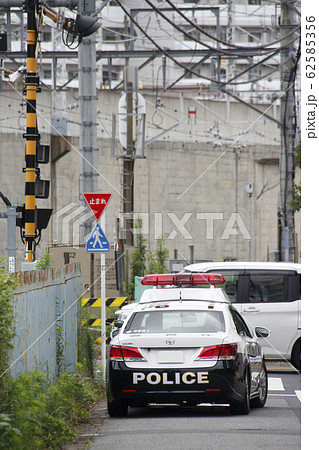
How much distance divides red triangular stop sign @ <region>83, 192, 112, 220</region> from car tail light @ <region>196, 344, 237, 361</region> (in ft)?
14.9

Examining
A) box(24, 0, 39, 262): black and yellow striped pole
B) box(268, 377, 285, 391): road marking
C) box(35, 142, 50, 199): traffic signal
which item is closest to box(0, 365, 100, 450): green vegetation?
box(268, 377, 285, 391): road marking

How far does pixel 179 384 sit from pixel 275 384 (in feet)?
17.3

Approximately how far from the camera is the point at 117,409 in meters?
10.0

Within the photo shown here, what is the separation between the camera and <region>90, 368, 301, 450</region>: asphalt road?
8211 mm

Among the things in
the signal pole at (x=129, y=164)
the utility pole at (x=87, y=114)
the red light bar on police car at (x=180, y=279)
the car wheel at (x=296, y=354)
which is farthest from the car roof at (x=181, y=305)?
the signal pole at (x=129, y=164)

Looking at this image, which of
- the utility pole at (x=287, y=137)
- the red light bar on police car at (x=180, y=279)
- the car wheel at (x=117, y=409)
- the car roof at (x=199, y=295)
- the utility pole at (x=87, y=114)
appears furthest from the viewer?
the utility pole at (x=287, y=137)

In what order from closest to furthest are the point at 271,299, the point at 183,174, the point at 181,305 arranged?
1. the point at 181,305
2. the point at 271,299
3. the point at 183,174

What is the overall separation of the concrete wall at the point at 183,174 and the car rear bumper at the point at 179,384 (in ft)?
95.6

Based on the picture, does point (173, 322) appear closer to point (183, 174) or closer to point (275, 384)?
point (275, 384)

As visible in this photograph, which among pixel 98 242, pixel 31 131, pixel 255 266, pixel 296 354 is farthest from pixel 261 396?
pixel 31 131

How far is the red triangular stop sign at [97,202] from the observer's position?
44.9 feet

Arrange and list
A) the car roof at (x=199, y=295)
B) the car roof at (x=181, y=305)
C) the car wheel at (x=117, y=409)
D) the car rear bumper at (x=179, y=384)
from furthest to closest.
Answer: the car roof at (x=199, y=295) → the car roof at (x=181, y=305) → the car wheel at (x=117, y=409) → the car rear bumper at (x=179, y=384)

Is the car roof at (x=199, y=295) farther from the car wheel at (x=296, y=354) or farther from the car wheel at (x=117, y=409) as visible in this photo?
the car wheel at (x=296, y=354)
